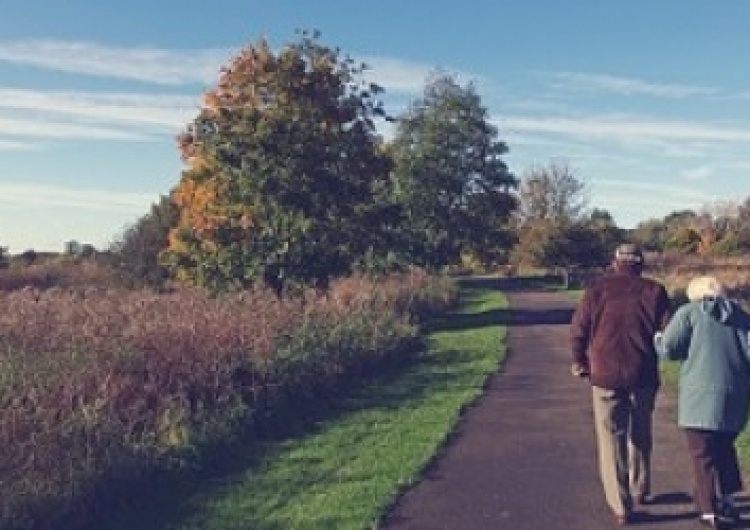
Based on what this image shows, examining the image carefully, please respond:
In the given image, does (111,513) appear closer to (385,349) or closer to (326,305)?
(385,349)

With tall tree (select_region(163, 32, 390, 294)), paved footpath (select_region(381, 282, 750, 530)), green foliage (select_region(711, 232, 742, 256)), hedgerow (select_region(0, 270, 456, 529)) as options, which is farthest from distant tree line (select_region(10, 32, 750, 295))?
green foliage (select_region(711, 232, 742, 256))

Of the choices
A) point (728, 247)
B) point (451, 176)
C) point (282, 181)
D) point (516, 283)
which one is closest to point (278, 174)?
point (282, 181)

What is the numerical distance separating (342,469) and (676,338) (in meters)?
3.75

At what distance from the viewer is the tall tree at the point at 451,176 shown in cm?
4844

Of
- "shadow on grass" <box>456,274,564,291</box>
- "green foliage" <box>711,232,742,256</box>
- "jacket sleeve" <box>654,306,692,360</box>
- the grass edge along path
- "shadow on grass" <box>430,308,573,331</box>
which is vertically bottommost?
the grass edge along path

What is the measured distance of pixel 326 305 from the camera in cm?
1980

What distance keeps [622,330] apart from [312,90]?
2142 centimetres

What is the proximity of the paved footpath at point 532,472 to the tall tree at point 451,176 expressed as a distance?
33020mm

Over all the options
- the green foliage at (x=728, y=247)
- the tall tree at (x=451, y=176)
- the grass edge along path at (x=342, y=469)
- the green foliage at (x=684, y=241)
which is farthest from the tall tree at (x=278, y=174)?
the green foliage at (x=684, y=241)

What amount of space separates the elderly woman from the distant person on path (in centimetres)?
21

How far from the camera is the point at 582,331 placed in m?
7.93

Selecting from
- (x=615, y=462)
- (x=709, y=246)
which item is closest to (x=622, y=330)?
(x=615, y=462)

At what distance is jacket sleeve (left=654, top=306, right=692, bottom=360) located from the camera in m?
7.43

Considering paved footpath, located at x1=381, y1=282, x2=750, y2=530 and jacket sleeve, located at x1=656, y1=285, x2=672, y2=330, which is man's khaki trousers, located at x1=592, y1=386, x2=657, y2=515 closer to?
paved footpath, located at x1=381, y1=282, x2=750, y2=530
